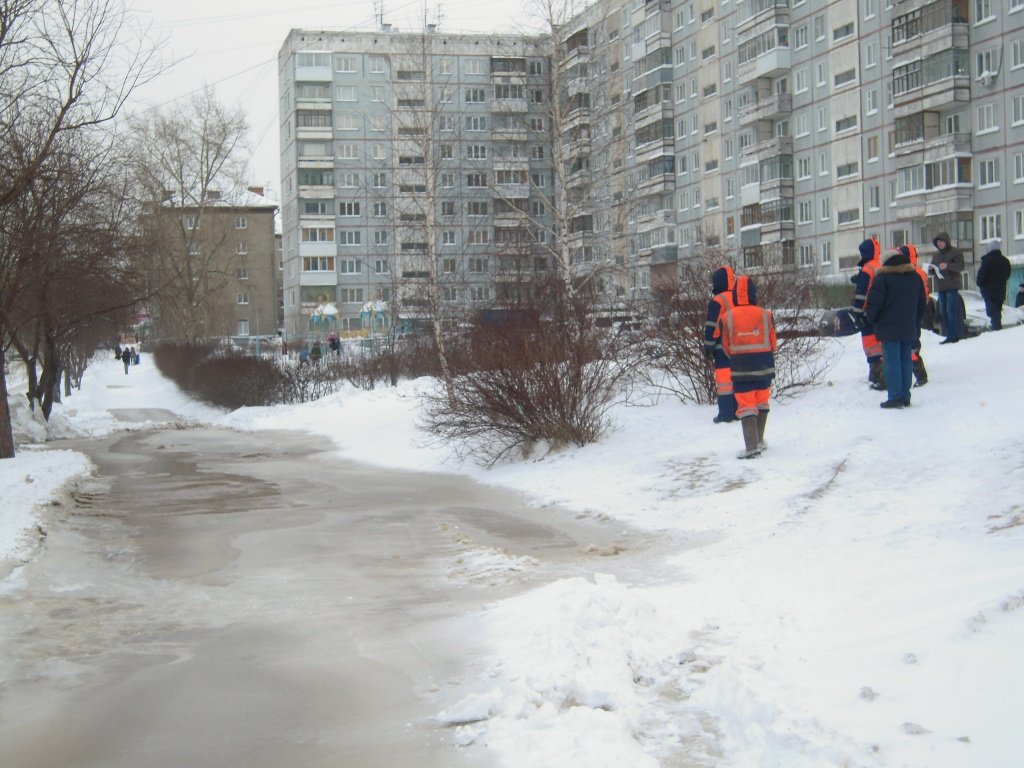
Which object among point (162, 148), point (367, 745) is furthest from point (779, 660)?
point (162, 148)

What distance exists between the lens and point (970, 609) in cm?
536

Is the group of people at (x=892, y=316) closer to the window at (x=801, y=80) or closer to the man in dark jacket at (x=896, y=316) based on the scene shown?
the man in dark jacket at (x=896, y=316)

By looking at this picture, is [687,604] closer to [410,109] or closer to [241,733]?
[241,733]

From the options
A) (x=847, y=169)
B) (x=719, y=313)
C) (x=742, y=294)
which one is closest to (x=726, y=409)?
(x=719, y=313)

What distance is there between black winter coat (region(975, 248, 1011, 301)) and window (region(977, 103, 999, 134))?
35650mm

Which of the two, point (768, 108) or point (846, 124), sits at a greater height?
point (768, 108)

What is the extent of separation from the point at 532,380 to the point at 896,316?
508 cm

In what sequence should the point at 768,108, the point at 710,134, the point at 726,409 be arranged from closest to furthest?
the point at 726,409 < the point at 768,108 < the point at 710,134

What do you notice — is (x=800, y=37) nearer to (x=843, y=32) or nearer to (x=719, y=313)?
(x=843, y=32)

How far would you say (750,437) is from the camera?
39.2ft

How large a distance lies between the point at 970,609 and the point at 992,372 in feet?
29.0

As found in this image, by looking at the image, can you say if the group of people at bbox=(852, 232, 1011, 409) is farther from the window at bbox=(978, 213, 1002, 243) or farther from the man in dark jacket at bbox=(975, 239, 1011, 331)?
the window at bbox=(978, 213, 1002, 243)

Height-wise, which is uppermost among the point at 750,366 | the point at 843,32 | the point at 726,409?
the point at 843,32

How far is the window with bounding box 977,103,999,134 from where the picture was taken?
51.2 meters
